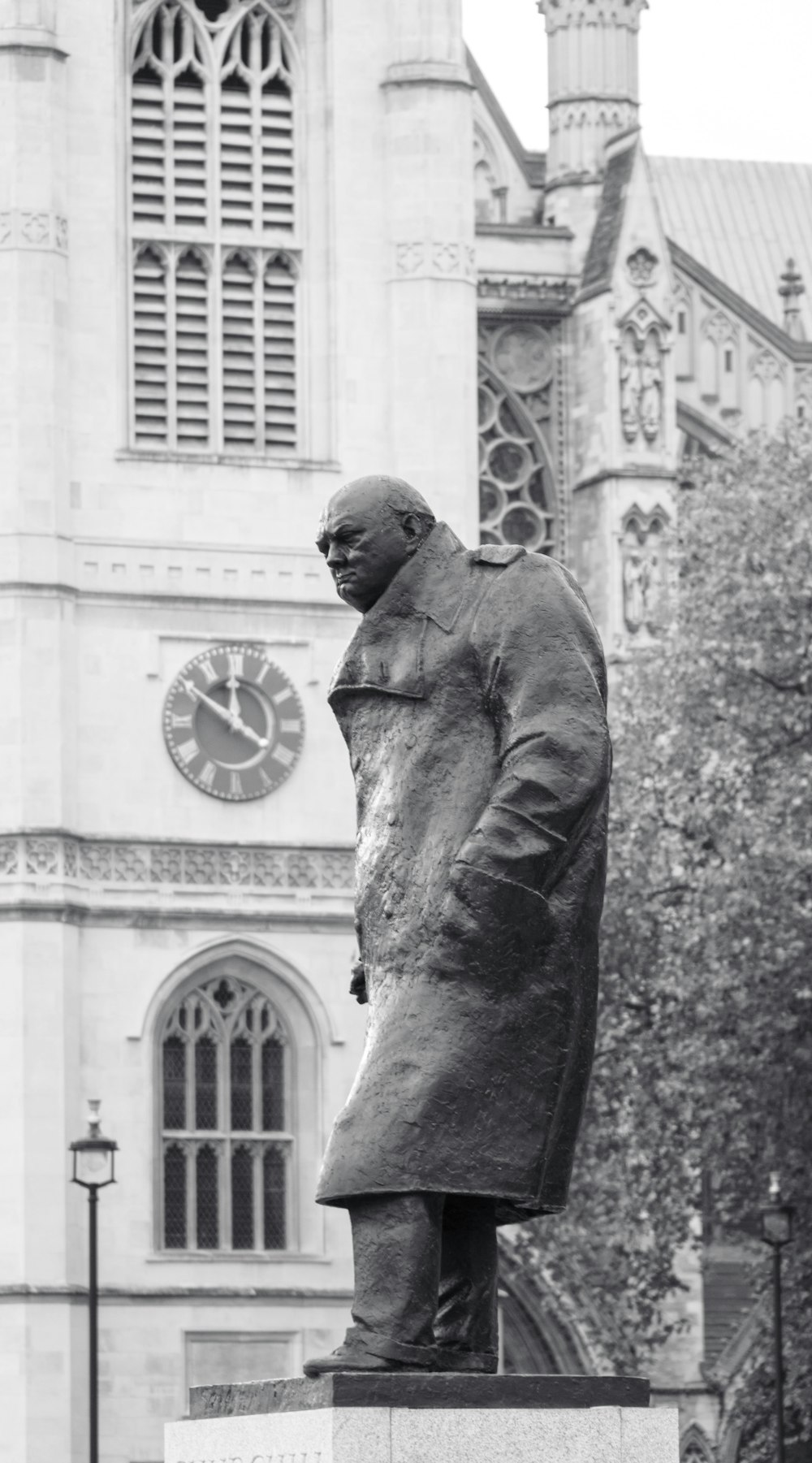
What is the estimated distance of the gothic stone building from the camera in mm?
39812

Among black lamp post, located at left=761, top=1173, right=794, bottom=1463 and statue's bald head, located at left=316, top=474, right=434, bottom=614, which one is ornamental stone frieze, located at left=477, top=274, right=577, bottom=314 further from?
statue's bald head, located at left=316, top=474, right=434, bottom=614

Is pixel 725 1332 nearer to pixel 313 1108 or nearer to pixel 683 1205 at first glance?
pixel 313 1108

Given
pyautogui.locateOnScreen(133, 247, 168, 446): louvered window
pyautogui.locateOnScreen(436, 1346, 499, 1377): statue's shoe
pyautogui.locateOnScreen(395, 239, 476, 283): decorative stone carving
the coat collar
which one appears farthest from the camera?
pyautogui.locateOnScreen(395, 239, 476, 283): decorative stone carving

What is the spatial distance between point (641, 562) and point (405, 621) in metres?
35.1

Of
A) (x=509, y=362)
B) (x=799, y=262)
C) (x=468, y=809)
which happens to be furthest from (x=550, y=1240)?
(x=468, y=809)

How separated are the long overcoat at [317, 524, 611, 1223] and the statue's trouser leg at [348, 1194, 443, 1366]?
2.4 inches

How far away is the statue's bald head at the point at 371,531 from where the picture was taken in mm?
9438

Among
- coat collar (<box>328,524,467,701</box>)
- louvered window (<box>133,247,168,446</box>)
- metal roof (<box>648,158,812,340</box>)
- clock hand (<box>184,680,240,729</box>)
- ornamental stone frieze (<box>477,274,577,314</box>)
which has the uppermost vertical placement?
metal roof (<box>648,158,812,340</box>)

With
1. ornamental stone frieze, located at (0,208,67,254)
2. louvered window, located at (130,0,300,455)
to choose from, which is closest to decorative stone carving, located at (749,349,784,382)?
louvered window, located at (130,0,300,455)

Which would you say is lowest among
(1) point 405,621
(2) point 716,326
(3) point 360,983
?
(3) point 360,983

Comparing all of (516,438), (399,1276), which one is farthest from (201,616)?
(399,1276)

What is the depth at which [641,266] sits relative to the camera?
4566 cm

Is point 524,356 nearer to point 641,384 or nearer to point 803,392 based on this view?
point 641,384

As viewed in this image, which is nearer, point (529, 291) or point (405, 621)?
point (405, 621)
